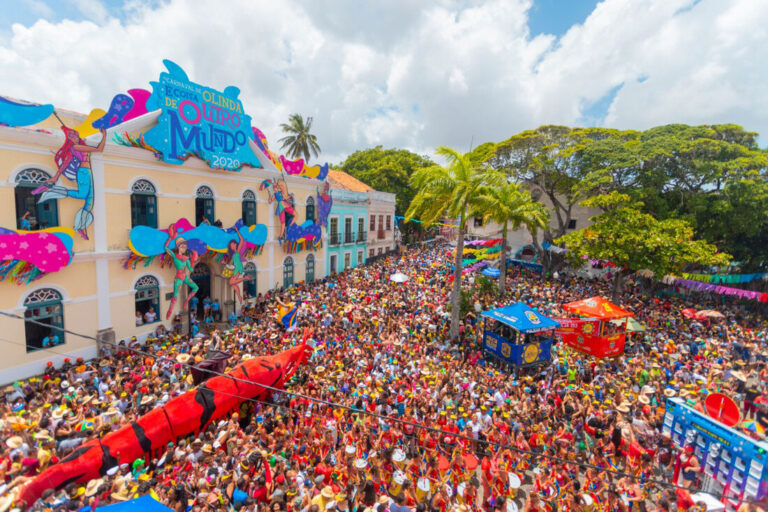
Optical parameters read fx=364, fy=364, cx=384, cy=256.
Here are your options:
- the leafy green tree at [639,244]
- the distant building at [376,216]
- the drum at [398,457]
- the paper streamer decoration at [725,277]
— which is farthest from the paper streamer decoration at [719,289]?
the drum at [398,457]

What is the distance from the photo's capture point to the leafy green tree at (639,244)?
742 inches

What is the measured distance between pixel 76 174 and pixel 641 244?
82.3 ft

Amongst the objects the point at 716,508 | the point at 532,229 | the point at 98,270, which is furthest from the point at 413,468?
the point at 532,229

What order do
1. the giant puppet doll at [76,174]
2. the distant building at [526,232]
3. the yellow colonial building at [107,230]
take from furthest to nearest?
1. the distant building at [526,232]
2. the giant puppet doll at [76,174]
3. the yellow colonial building at [107,230]

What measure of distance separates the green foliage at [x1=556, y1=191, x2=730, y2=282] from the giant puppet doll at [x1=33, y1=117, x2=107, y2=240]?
2370cm

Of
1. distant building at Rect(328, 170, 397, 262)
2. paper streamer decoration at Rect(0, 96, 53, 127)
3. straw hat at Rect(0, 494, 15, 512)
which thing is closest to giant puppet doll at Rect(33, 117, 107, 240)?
paper streamer decoration at Rect(0, 96, 53, 127)

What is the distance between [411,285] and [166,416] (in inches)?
588

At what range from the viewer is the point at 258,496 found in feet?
21.0

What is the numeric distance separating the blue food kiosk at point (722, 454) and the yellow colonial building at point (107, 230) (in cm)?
1447

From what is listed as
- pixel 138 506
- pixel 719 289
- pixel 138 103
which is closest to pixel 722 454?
pixel 138 506

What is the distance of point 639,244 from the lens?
19.4 meters

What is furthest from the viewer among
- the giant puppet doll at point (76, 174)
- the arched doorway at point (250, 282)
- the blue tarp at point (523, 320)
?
the arched doorway at point (250, 282)

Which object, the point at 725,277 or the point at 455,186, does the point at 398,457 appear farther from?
the point at 725,277

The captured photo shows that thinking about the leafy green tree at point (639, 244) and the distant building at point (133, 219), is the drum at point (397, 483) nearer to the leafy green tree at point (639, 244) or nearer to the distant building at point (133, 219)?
the distant building at point (133, 219)
